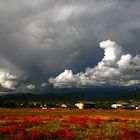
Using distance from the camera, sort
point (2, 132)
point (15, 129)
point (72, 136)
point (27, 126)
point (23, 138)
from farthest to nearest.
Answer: point (27, 126)
point (15, 129)
point (2, 132)
point (72, 136)
point (23, 138)

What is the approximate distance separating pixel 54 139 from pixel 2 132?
770 centimetres

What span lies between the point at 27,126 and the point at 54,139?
539 inches

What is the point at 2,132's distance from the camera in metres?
38.7

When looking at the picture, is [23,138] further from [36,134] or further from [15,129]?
[15,129]

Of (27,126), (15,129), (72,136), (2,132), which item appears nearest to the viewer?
(72,136)

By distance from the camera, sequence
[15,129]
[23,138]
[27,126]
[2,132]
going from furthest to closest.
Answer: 1. [27,126]
2. [15,129]
3. [2,132]
4. [23,138]

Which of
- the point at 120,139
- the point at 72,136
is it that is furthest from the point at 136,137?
the point at 72,136

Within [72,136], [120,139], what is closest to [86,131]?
[72,136]

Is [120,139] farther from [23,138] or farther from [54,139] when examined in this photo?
[23,138]

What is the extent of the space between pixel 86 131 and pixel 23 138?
33.3 ft

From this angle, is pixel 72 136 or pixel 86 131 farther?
pixel 86 131

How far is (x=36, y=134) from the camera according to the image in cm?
3519

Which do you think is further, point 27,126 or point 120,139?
point 27,126

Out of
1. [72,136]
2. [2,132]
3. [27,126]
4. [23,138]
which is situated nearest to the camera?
[23,138]
